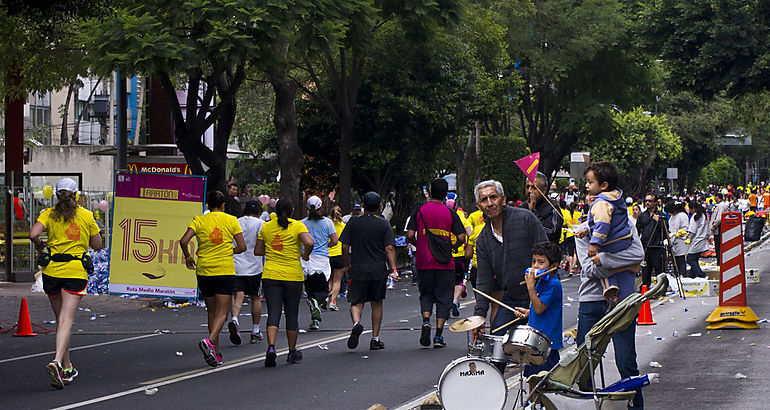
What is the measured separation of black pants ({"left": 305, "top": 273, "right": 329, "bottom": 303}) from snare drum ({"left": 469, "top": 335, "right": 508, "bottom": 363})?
26.9 feet

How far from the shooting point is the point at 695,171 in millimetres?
78188

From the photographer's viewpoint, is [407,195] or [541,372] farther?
[407,195]

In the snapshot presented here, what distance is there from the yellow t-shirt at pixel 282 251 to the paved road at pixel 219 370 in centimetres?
93

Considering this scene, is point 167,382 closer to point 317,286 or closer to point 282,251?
point 282,251

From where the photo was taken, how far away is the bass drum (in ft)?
22.4

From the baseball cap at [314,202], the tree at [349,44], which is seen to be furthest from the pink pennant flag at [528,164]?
the tree at [349,44]

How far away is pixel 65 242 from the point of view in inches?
398

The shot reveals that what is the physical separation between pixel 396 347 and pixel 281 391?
2.95 metres

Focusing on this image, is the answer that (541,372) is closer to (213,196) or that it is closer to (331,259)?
(213,196)

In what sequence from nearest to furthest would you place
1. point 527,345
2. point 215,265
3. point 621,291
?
point 527,345, point 621,291, point 215,265

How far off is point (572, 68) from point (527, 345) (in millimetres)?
31733

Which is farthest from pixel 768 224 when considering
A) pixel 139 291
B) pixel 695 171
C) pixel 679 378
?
pixel 679 378

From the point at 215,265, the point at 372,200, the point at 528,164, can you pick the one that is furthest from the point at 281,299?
the point at 528,164

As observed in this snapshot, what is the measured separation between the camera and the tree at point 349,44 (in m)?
17.0
